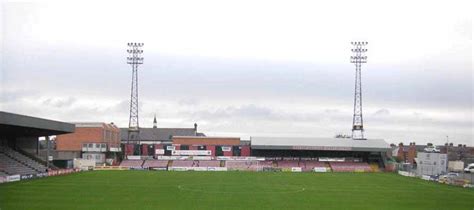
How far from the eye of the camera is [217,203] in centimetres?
3372

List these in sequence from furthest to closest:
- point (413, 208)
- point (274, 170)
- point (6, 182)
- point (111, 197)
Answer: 1. point (274, 170)
2. point (6, 182)
3. point (111, 197)
4. point (413, 208)

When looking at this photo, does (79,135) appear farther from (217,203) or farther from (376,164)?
(217,203)

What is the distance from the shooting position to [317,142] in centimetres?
9488

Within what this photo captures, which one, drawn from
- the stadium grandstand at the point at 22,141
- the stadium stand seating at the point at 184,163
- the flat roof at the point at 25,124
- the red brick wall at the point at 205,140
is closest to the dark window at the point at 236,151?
the red brick wall at the point at 205,140

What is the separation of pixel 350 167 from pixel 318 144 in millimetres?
6568

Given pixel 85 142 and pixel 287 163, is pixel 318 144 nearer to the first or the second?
pixel 287 163

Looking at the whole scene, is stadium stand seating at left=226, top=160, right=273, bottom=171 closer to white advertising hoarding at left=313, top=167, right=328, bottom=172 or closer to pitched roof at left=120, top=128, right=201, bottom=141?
white advertising hoarding at left=313, top=167, right=328, bottom=172

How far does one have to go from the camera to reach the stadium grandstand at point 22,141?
48156 millimetres

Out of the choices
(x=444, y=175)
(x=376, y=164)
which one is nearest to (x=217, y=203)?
(x=444, y=175)

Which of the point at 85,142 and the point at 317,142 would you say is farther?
the point at 317,142

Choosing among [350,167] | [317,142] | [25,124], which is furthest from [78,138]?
[350,167]

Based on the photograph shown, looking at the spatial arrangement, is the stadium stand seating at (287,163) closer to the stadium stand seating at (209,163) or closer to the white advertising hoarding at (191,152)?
the stadium stand seating at (209,163)

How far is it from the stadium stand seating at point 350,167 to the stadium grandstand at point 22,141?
42.2m

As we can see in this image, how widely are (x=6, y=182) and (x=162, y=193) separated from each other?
15.5m
